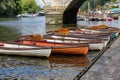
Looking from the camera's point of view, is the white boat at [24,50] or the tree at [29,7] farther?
the tree at [29,7]

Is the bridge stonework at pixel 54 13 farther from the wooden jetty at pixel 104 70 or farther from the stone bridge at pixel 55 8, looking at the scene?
the wooden jetty at pixel 104 70

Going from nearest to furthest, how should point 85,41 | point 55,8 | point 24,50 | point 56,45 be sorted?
point 24,50 → point 56,45 → point 85,41 → point 55,8

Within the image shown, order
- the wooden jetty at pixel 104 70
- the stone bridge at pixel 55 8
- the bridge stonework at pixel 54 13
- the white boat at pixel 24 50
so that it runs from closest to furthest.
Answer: the wooden jetty at pixel 104 70 → the white boat at pixel 24 50 → the stone bridge at pixel 55 8 → the bridge stonework at pixel 54 13

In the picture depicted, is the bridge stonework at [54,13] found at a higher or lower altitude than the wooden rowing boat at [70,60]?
lower

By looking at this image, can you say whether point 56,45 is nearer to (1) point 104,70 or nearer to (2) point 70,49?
(2) point 70,49

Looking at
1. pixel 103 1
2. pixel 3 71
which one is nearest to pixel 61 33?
pixel 3 71

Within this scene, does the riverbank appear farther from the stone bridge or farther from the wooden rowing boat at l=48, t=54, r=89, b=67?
the stone bridge

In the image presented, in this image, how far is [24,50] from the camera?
931 inches

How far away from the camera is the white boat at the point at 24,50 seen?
23.2 metres

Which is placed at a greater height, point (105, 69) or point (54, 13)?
point (105, 69)

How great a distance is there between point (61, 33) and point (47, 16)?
3077 centimetres

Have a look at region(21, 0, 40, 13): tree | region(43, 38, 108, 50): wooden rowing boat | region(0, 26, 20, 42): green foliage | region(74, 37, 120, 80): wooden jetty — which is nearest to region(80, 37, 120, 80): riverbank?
region(74, 37, 120, 80): wooden jetty

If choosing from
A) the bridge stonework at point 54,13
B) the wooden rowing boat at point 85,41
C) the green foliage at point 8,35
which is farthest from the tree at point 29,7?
the wooden rowing boat at point 85,41

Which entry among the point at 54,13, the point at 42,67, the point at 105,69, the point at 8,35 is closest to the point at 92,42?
the point at 42,67
